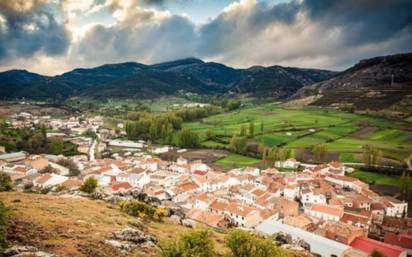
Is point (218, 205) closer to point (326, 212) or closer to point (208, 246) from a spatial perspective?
point (326, 212)

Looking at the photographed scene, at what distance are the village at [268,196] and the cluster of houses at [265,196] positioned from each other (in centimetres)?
13

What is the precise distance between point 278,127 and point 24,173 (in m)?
94.3

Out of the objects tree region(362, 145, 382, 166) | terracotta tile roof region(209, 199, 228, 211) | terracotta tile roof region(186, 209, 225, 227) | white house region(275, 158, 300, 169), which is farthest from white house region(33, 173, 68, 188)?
tree region(362, 145, 382, 166)

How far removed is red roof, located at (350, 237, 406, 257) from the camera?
38469mm

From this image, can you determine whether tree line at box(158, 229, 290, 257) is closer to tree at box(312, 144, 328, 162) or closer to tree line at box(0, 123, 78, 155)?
tree at box(312, 144, 328, 162)

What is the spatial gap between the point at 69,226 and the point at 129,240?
4628 millimetres

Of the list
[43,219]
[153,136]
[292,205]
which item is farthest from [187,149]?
[43,219]

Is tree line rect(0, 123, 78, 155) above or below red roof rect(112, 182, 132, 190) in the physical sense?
above

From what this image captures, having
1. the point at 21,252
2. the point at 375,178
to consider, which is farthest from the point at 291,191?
the point at 21,252

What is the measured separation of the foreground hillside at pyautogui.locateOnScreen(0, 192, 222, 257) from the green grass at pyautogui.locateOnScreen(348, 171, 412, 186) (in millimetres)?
60934

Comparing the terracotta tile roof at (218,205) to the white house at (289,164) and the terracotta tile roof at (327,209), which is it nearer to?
the terracotta tile roof at (327,209)

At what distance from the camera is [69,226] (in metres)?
23.2

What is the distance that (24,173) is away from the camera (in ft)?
230

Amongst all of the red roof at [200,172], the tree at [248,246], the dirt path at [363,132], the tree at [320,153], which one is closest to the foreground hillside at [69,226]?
the tree at [248,246]
